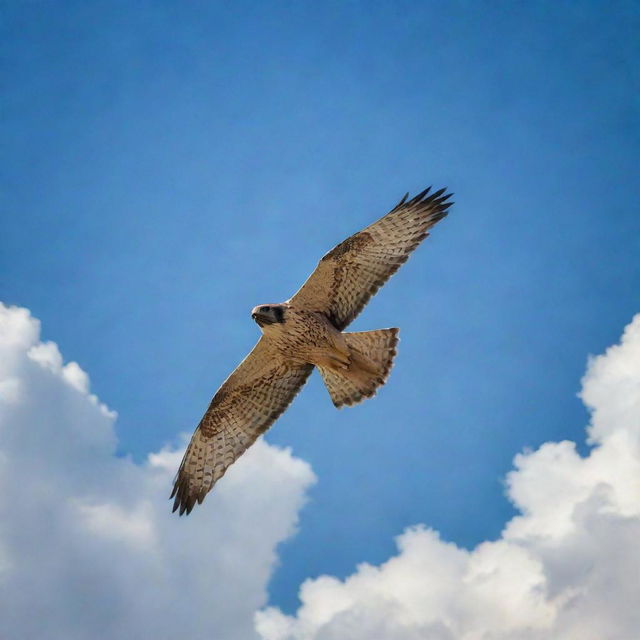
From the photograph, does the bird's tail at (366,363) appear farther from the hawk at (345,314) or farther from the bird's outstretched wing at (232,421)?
the bird's outstretched wing at (232,421)

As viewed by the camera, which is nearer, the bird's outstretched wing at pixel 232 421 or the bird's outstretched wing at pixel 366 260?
the bird's outstretched wing at pixel 366 260

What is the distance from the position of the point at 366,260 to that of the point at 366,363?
1321 mm

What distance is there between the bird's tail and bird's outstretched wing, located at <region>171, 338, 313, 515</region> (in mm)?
789

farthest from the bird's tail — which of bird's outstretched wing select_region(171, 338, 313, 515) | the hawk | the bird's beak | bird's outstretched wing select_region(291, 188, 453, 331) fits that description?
the bird's beak

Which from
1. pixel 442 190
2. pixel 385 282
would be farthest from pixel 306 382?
pixel 442 190

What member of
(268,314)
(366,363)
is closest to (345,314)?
(366,363)

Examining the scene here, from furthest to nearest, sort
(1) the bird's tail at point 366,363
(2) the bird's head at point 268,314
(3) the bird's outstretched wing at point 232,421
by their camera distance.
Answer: (3) the bird's outstretched wing at point 232,421
(1) the bird's tail at point 366,363
(2) the bird's head at point 268,314

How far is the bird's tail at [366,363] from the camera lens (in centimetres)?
975

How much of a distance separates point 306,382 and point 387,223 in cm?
250

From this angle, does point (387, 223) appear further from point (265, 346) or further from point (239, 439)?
point (239, 439)

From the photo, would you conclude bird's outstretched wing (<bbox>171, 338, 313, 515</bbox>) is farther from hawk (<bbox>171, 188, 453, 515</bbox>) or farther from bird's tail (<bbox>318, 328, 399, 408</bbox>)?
bird's tail (<bbox>318, 328, 399, 408</bbox>)

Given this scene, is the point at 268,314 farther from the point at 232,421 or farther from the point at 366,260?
the point at 232,421

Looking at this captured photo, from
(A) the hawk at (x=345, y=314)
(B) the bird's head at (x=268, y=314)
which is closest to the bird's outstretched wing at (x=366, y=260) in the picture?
(A) the hawk at (x=345, y=314)

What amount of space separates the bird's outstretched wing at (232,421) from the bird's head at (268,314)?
0.96 meters
